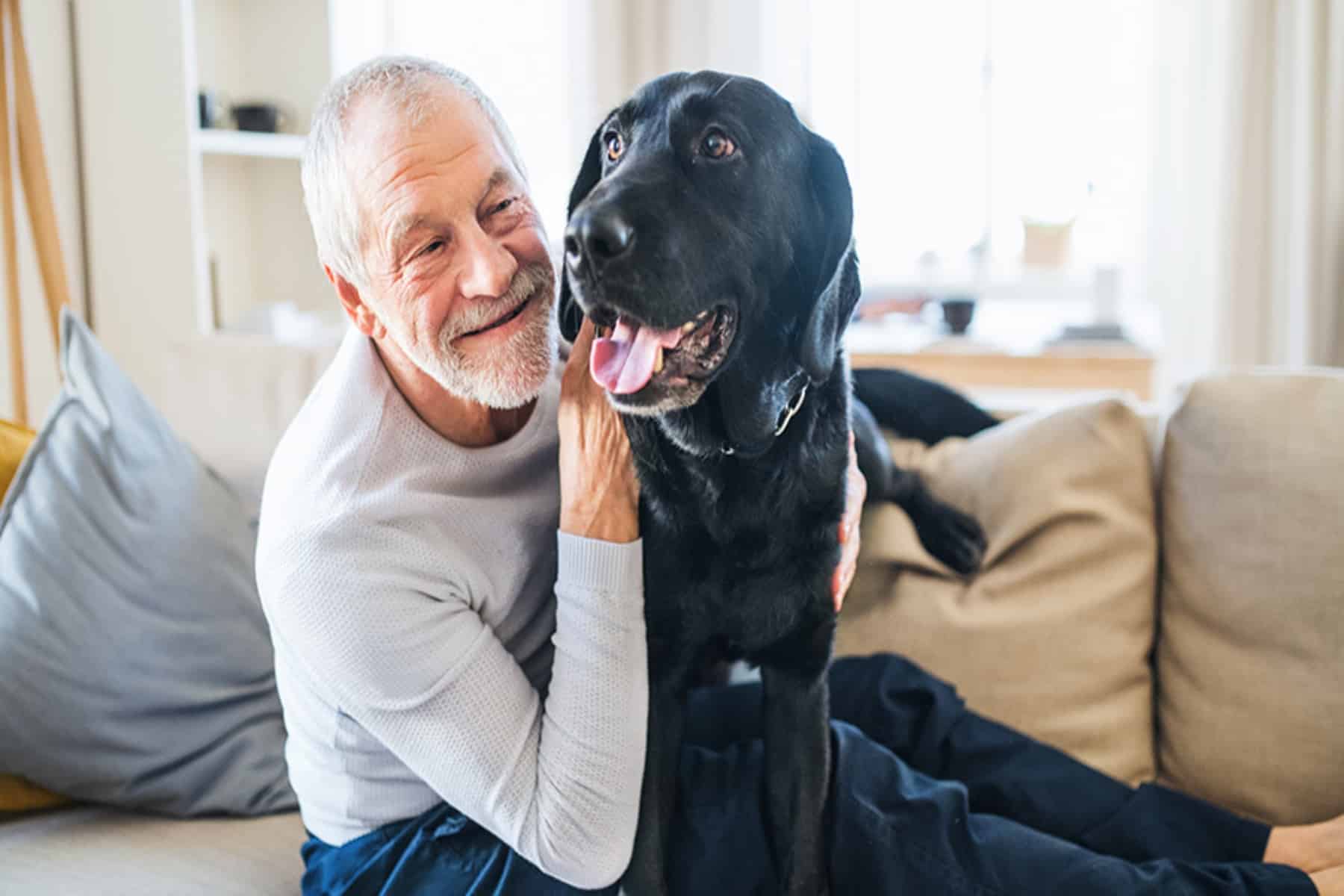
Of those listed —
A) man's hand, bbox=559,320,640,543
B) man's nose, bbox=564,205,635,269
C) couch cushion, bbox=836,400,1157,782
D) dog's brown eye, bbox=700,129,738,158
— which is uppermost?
dog's brown eye, bbox=700,129,738,158

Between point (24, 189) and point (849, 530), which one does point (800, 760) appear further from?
point (24, 189)

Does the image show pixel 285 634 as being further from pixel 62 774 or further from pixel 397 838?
pixel 62 774

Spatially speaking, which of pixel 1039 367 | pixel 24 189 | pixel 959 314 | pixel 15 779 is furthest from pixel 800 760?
pixel 959 314

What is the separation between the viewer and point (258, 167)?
10.4 ft

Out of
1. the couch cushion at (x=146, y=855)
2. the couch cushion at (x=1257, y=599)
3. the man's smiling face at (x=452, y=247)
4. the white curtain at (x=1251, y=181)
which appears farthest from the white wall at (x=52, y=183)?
the white curtain at (x=1251, y=181)

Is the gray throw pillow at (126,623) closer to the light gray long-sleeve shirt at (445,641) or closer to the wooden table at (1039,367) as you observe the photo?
the light gray long-sleeve shirt at (445,641)

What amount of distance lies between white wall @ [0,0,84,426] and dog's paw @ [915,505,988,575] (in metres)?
2.07

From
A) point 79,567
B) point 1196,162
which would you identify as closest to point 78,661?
point 79,567

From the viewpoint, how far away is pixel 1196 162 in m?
2.73

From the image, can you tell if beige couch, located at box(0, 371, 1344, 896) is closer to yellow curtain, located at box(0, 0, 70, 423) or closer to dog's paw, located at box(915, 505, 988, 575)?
dog's paw, located at box(915, 505, 988, 575)

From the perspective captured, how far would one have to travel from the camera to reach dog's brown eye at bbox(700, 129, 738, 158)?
0.90 meters

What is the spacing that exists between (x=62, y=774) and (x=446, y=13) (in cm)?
282

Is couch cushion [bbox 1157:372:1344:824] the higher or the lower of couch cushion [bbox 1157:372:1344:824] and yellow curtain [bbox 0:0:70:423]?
the lower

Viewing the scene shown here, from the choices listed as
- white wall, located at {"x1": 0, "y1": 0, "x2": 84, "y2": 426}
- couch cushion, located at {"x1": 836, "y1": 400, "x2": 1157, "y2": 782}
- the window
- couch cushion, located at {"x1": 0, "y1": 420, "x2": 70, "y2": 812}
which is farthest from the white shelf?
couch cushion, located at {"x1": 836, "y1": 400, "x2": 1157, "y2": 782}
